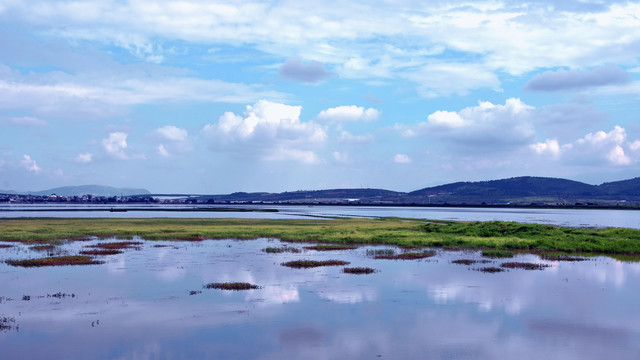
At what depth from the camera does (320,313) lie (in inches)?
1021

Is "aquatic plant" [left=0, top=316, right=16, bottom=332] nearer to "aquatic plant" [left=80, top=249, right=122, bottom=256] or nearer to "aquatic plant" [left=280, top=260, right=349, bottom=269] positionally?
"aquatic plant" [left=280, top=260, right=349, bottom=269]

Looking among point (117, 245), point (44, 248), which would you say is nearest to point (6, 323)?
point (44, 248)

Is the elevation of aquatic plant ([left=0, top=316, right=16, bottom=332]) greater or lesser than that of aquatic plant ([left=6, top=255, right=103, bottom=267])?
lesser

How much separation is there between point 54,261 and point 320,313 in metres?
26.1

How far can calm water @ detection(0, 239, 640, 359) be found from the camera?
66.8ft

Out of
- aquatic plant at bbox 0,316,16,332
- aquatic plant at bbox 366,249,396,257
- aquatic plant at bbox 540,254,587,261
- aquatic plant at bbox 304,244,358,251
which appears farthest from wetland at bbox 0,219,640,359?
aquatic plant at bbox 304,244,358,251

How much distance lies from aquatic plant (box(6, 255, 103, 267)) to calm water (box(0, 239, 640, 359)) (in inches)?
74.6

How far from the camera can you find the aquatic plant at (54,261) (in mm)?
40625

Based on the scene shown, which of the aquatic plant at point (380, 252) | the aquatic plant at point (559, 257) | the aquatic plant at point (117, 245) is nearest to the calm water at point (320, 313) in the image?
the aquatic plant at point (559, 257)

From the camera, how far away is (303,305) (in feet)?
90.6

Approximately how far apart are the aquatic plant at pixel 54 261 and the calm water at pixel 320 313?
190 cm

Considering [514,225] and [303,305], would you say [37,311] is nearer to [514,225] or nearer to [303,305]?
[303,305]

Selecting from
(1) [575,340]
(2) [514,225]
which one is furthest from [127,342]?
(2) [514,225]

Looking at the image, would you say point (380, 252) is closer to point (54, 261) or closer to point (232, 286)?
point (232, 286)
